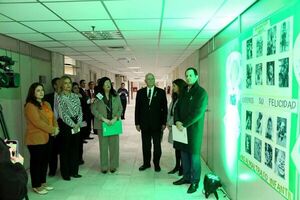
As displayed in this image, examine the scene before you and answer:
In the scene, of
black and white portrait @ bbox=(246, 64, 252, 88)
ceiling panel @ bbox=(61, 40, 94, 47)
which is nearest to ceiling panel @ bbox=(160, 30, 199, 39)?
ceiling panel @ bbox=(61, 40, 94, 47)

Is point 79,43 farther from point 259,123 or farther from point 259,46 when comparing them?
point 259,123

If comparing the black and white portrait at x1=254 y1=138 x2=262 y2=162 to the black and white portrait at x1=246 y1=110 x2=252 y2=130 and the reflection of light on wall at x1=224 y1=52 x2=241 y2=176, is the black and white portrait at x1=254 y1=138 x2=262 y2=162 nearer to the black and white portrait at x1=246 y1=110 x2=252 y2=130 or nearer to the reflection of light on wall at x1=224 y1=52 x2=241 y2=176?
the black and white portrait at x1=246 y1=110 x2=252 y2=130

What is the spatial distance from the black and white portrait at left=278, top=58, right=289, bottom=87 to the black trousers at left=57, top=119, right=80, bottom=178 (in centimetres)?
309

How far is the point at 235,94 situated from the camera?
352 cm

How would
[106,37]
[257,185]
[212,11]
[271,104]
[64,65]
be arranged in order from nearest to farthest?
[271,104]
[257,185]
[212,11]
[106,37]
[64,65]

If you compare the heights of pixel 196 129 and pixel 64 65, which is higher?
pixel 64 65

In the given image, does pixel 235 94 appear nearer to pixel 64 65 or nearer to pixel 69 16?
pixel 69 16

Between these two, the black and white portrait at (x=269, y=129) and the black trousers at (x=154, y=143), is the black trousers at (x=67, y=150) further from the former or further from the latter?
the black and white portrait at (x=269, y=129)

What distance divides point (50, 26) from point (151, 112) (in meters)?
Answer: 1.98

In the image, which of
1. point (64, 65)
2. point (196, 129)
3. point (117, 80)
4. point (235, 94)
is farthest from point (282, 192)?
point (117, 80)

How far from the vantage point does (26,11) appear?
10.3 ft

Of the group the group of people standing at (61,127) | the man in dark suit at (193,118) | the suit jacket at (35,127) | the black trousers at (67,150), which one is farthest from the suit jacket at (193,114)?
the suit jacket at (35,127)

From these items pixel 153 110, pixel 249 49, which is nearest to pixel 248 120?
pixel 249 49

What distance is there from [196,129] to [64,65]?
4530 mm
